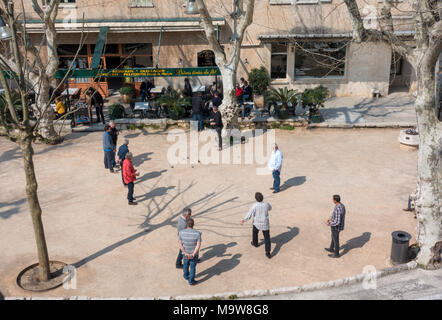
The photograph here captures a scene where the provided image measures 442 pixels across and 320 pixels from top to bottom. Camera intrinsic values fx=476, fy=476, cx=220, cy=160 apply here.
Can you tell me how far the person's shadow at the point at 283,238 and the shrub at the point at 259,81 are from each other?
37.0 ft

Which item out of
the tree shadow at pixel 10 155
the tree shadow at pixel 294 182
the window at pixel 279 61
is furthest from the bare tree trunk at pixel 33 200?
the window at pixel 279 61

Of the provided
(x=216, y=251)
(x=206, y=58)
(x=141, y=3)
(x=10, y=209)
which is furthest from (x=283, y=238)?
(x=141, y=3)

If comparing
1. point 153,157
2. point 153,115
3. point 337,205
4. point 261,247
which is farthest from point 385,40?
point 153,115

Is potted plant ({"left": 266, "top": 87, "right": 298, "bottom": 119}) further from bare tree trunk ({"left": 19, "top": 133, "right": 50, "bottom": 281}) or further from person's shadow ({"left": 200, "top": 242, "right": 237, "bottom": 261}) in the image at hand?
bare tree trunk ({"left": 19, "top": 133, "right": 50, "bottom": 281})

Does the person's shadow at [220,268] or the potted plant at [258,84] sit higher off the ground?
the potted plant at [258,84]

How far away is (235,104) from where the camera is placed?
691 inches

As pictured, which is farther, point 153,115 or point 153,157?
point 153,115

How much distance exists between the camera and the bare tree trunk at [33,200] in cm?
891

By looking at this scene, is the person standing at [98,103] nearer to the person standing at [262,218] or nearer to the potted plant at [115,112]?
the potted plant at [115,112]

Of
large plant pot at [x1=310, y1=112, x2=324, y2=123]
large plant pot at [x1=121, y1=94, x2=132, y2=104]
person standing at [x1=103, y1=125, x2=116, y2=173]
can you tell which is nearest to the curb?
person standing at [x1=103, y1=125, x2=116, y2=173]

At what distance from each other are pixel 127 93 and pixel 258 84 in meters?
6.04
